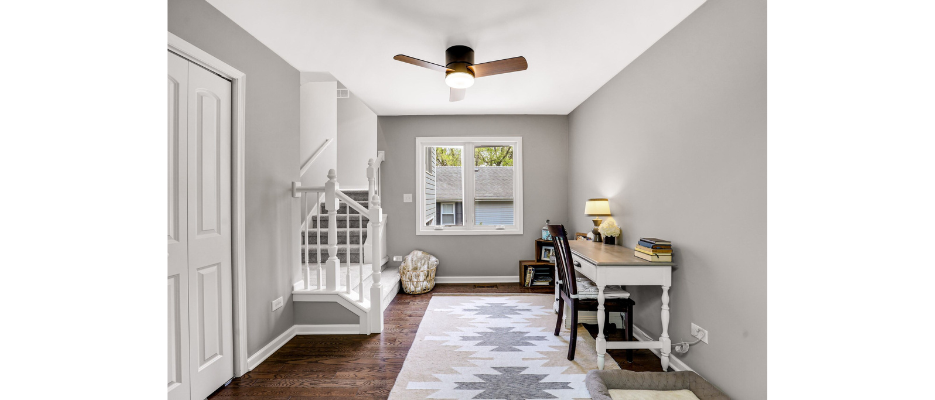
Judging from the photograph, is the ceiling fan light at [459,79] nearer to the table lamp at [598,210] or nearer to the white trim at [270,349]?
the table lamp at [598,210]

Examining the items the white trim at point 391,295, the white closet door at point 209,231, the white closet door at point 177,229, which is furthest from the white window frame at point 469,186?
the white closet door at point 177,229

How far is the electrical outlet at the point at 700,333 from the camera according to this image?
83.4 inches

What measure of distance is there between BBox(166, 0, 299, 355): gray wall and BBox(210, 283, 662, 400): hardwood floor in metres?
0.23

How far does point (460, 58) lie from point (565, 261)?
1.61m

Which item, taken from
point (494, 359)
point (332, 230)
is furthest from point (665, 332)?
point (332, 230)

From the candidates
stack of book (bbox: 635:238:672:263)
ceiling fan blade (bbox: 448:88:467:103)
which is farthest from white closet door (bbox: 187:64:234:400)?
stack of book (bbox: 635:238:672:263)

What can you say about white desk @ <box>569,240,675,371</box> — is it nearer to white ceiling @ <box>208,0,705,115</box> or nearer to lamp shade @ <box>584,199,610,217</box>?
lamp shade @ <box>584,199,610,217</box>

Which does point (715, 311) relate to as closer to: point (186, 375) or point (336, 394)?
point (336, 394)

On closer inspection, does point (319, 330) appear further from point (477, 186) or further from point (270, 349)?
point (477, 186)

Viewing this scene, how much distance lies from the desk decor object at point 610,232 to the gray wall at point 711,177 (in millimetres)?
143

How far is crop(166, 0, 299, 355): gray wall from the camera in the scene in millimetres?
2271

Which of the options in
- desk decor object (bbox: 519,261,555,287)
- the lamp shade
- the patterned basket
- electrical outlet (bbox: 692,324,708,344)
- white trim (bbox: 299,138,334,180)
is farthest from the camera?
white trim (bbox: 299,138,334,180)
